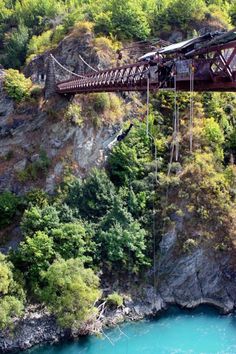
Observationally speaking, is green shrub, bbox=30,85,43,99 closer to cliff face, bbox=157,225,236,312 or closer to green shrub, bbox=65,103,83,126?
green shrub, bbox=65,103,83,126

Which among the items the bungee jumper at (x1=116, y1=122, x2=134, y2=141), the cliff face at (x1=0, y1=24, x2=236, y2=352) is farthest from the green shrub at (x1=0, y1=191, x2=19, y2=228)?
the bungee jumper at (x1=116, y1=122, x2=134, y2=141)

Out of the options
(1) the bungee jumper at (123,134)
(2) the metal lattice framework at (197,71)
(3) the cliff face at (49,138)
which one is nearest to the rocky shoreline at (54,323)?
(3) the cliff face at (49,138)

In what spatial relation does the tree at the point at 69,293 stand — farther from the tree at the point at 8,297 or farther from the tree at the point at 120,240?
the tree at the point at 120,240

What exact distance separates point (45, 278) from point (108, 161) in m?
9.21

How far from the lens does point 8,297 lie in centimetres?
2231

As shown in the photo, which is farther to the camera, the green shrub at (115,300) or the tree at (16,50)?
the tree at (16,50)

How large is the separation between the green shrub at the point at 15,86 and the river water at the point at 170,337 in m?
16.1

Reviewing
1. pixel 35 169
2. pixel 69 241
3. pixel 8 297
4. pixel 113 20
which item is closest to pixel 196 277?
pixel 69 241

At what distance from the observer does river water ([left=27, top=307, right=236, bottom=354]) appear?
22469mm

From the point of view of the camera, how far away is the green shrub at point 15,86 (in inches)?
1201

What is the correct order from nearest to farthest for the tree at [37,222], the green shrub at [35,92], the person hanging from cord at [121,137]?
the tree at [37,222], the person hanging from cord at [121,137], the green shrub at [35,92]

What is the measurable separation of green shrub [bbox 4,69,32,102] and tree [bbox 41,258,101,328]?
12533 millimetres

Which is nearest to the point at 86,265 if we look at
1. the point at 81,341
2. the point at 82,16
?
the point at 81,341

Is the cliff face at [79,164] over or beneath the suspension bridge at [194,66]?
beneath
